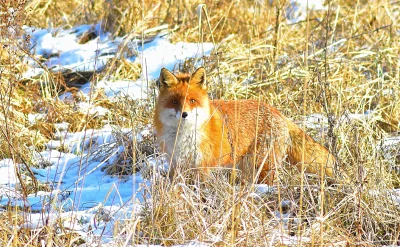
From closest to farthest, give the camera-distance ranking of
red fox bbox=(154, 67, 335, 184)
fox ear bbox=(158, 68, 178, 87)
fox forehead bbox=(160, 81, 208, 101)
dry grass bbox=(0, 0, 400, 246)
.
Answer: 1. dry grass bbox=(0, 0, 400, 246)
2. red fox bbox=(154, 67, 335, 184)
3. fox forehead bbox=(160, 81, 208, 101)
4. fox ear bbox=(158, 68, 178, 87)

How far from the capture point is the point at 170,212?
4062mm

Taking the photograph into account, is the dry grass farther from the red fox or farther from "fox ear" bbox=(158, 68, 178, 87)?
"fox ear" bbox=(158, 68, 178, 87)

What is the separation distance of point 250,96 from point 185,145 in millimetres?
2302

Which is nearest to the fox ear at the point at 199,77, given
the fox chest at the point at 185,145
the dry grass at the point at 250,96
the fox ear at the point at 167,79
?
the fox ear at the point at 167,79

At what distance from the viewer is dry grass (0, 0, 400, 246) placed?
393cm

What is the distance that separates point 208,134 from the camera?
5.33 metres

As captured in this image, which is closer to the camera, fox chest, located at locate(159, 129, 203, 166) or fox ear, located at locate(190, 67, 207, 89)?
fox chest, located at locate(159, 129, 203, 166)

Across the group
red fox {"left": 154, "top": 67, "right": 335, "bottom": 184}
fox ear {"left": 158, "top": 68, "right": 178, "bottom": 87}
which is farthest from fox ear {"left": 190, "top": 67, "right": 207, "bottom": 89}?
fox ear {"left": 158, "top": 68, "right": 178, "bottom": 87}

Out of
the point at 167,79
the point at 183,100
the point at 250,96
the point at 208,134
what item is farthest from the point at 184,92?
the point at 250,96

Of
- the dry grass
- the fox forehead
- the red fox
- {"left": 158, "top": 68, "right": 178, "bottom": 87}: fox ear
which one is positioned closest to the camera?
the dry grass

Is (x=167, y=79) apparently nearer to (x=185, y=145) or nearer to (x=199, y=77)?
(x=199, y=77)

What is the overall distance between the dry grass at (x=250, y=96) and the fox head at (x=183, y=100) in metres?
0.37

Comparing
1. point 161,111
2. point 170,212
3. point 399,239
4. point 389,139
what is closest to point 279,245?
point 170,212

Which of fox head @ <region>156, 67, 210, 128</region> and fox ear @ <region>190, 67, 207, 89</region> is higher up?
fox ear @ <region>190, 67, 207, 89</region>
